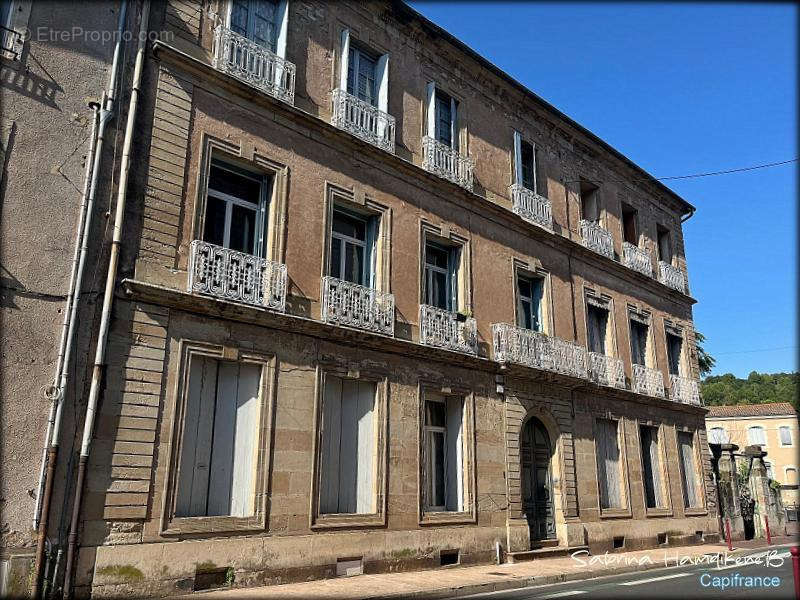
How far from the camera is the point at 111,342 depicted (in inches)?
345

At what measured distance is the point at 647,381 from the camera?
765 inches

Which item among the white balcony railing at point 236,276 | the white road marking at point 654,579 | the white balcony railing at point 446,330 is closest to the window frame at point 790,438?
the white road marking at point 654,579

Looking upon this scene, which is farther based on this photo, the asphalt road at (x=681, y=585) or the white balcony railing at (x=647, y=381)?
the white balcony railing at (x=647, y=381)

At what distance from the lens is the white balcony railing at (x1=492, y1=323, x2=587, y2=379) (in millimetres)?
14469

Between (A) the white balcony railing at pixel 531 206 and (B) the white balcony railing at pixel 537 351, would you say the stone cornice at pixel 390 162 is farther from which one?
(B) the white balcony railing at pixel 537 351

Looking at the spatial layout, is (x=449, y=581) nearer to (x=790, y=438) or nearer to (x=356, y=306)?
(x=356, y=306)

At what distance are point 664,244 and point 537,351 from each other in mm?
10562

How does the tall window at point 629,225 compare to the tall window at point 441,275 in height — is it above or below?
above

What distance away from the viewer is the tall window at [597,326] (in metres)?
18.2

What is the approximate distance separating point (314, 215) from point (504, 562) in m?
7.92

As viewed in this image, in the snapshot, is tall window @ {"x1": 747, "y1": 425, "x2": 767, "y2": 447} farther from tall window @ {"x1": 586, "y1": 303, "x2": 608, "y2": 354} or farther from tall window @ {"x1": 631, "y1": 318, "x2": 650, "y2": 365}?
tall window @ {"x1": 586, "y1": 303, "x2": 608, "y2": 354}

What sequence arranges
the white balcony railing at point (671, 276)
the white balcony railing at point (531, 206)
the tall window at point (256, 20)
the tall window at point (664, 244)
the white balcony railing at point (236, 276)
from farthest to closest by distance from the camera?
1. the tall window at point (664, 244)
2. the white balcony railing at point (671, 276)
3. the white balcony railing at point (531, 206)
4. the tall window at point (256, 20)
5. the white balcony railing at point (236, 276)

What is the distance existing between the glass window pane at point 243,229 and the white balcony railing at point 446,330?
12.3 feet

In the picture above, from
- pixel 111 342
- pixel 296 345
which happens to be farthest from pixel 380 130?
pixel 111 342
